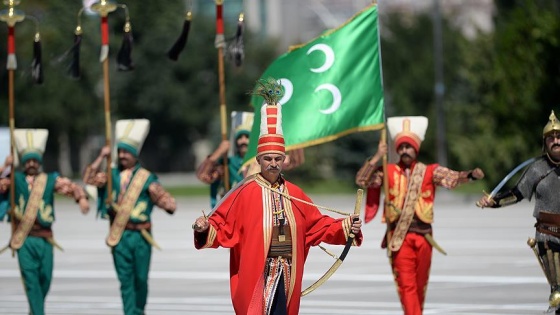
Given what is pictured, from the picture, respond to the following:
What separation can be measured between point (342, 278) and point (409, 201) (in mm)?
6154

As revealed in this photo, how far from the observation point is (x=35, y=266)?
14.2m

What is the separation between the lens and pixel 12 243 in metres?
14.1

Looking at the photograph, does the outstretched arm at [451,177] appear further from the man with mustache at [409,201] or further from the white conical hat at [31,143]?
the white conical hat at [31,143]

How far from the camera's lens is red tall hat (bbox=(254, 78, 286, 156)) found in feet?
32.5

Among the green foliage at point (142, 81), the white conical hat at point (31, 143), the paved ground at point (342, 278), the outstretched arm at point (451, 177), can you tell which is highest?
the outstretched arm at point (451, 177)

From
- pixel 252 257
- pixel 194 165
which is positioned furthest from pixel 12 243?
pixel 194 165

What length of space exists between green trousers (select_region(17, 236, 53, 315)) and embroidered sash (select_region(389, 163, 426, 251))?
11.5ft

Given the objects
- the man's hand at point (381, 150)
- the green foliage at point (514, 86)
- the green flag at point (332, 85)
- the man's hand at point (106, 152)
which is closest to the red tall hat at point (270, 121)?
the man's hand at point (381, 150)

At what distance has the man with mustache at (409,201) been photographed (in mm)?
12852

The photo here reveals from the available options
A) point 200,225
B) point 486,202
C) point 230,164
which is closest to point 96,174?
point 230,164

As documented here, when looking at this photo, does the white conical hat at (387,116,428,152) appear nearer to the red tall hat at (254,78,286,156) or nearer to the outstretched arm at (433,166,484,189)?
the outstretched arm at (433,166,484,189)

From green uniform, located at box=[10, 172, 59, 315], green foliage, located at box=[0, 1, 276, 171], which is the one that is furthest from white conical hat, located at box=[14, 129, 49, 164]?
green foliage, located at box=[0, 1, 276, 171]

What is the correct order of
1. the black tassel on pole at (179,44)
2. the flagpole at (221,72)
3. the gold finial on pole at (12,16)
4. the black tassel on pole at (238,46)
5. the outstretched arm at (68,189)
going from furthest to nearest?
the gold finial on pole at (12,16) → the black tassel on pole at (179,44) → the black tassel on pole at (238,46) → the outstretched arm at (68,189) → the flagpole at (221,72)

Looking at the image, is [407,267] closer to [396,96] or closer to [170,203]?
[170,203]
